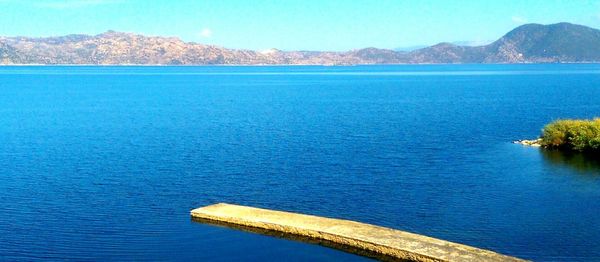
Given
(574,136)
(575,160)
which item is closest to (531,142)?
(574,136)

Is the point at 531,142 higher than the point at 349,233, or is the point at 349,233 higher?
the point at 349,233

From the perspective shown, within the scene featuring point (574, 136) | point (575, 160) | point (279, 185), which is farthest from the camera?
point (574, 136)

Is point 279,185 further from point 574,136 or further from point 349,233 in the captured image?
point 574,136

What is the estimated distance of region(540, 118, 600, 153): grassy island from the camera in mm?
74875

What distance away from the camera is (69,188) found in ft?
189

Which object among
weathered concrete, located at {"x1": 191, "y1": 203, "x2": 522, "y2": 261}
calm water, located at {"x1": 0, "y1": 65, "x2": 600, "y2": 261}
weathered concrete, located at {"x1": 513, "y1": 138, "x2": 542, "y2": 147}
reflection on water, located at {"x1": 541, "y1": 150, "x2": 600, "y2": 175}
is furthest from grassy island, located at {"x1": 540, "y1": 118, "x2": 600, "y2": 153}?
weathered concrete, located at {"x1": 191, "y1": 203, "x2": 522, "y2": 261}

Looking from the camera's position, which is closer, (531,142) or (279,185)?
(279,185)

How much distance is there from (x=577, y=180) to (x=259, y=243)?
35914 millimetres

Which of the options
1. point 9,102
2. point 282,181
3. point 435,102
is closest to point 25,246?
point 282,181

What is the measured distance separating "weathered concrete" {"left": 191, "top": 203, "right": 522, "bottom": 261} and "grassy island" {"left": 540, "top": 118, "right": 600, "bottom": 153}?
44316 mm

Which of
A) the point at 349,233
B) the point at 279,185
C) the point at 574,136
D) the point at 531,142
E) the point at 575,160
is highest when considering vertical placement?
the point at 574,136

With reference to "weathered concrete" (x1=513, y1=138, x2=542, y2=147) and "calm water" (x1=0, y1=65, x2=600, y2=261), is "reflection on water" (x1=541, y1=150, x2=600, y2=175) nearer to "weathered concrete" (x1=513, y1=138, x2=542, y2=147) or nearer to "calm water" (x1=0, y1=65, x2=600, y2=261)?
"calm water" (x1=0, y1=65, x2=600, y2=261)

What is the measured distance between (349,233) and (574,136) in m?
48.3

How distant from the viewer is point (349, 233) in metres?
41.5
